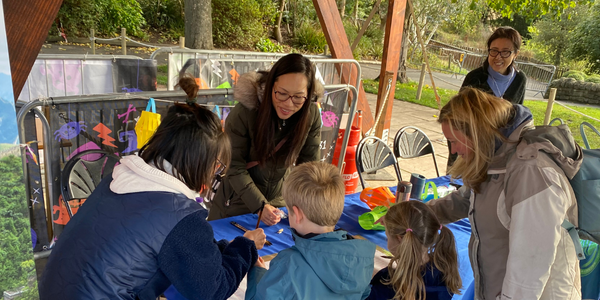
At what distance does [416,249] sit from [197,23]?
10.8 metres

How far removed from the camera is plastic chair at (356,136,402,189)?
3557 mm

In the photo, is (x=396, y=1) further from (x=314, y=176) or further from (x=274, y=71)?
(x=314, y=176)

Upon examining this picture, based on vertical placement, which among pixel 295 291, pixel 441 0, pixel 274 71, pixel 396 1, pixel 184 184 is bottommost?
pixel 295 291

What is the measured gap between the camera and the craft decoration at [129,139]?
2.88 meters

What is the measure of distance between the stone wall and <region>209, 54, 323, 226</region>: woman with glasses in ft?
49.0

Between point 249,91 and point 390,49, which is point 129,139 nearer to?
point 249,91

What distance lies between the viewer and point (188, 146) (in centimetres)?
139

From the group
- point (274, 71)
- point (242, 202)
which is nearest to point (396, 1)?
point (274, 71)

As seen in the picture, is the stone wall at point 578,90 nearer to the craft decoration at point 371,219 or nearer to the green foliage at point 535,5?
the green foliage at point 535,5

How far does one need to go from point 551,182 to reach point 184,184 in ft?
4.22

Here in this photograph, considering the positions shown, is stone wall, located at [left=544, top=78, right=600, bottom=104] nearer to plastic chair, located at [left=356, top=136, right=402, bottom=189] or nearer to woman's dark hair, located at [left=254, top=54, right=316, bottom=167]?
plastic chair, located at [left=356, top=136, right=402, bottom=189]

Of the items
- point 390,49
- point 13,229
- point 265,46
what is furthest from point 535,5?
point 265,46

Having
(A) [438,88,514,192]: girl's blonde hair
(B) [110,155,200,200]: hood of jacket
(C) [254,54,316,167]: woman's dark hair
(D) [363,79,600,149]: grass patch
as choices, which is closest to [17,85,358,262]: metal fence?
(C) [254,54,316,167]: woman's dark hair

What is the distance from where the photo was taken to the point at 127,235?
126cm
